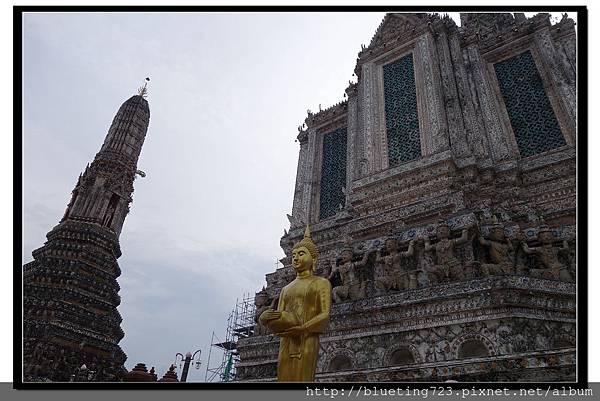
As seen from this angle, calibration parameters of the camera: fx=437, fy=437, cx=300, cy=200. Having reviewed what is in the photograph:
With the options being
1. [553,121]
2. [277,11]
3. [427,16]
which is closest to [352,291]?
[277,11]

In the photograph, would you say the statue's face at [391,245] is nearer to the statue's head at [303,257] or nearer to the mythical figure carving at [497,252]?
the mythical figure carving at [497,252]

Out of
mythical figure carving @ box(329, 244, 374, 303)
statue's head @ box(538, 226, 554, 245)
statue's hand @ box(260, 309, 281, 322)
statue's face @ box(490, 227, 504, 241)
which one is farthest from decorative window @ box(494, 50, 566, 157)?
statue's hand @ box(260, 309, 281, 322)

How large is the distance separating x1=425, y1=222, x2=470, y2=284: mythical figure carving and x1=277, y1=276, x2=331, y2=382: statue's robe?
3842mm

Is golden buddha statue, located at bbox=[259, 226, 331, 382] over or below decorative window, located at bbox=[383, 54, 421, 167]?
below

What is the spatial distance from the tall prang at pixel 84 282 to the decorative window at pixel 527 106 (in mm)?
13255

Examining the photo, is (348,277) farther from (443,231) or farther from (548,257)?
(548,257)

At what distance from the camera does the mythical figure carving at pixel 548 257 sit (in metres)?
7.97

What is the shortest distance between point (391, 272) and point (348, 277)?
3.30ft

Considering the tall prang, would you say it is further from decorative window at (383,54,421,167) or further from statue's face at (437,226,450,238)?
decorative window at (383,54,421,167)

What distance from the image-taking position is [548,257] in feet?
27.4

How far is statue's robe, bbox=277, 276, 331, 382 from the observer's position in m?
4.82

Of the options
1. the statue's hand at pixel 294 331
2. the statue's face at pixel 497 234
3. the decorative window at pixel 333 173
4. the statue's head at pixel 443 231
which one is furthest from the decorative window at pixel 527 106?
the statue's hand at pixel 294 331

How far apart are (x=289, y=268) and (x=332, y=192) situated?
522 cm

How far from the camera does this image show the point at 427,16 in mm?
16547
